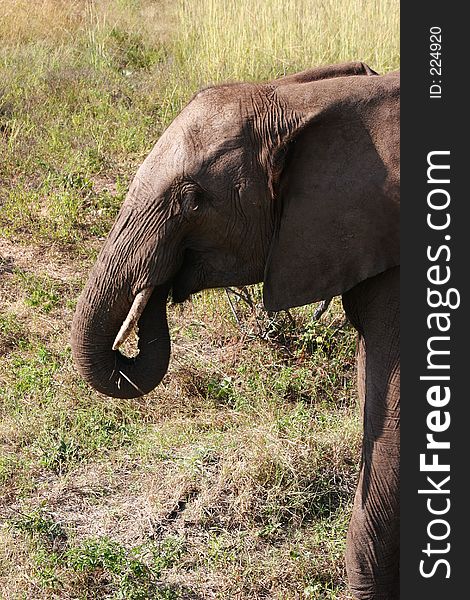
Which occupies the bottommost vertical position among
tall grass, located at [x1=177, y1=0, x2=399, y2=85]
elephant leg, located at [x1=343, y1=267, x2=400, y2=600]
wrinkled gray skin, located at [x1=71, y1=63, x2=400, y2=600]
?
elephant leg, located at [x1=343, y1=267, x2=400, y2=600]

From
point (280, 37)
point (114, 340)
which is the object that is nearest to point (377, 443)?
point (114, 340)

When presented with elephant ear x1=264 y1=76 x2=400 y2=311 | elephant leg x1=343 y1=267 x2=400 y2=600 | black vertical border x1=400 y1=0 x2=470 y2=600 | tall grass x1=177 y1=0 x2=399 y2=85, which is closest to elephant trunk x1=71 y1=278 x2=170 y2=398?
elephant ear x1=264 y1=76 x2=400 y2=311

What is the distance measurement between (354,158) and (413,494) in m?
1.05

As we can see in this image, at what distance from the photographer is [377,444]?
4.11 meters

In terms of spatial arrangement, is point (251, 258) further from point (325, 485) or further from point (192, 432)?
point (192, 432)

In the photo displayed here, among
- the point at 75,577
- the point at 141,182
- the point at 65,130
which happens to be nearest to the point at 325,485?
the point at 75,577

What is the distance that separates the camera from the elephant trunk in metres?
4.06

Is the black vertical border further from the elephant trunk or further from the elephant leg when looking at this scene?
the elephant trunk

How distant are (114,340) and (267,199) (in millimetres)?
722

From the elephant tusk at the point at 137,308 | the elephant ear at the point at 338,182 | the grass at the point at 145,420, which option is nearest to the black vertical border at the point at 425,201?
the elephant ear at the point at 338,182

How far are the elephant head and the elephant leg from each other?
168 millimetres

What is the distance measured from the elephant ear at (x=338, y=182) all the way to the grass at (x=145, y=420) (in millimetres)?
1608

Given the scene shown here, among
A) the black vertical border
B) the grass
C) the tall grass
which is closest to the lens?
the black vertical border

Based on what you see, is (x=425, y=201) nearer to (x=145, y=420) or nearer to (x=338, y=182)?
(x=338, y=182)
